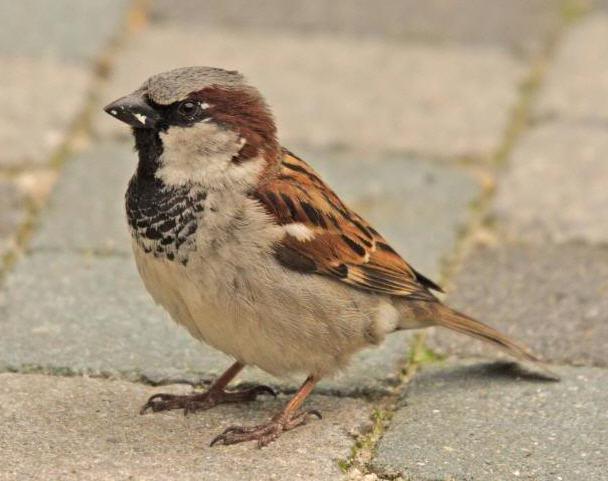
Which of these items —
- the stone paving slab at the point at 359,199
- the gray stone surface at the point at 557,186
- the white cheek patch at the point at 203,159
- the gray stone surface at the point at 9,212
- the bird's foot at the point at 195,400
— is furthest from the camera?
the gray stone surface at the point at 557,186

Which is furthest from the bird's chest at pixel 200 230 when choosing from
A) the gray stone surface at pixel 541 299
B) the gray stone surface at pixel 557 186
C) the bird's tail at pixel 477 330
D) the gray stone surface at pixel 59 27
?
the gray stone surface at pixel 59 27

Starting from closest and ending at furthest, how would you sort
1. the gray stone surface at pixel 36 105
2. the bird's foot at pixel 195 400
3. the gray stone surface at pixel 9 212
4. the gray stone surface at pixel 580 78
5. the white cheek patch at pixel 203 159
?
1. the white cheek patch at pixel 203 159
2. the bird's foot at pixel 195 400
3. the gray stone surface at pixel 9 212
4. the gray stone surface at pixel 36 105
5. the gray stone surface at pixel 580 78

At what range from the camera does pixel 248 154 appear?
137 inches

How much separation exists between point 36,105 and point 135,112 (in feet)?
7.65

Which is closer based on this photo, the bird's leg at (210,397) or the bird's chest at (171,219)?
the bird's chest at (171,219)

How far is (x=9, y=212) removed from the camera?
4.77m

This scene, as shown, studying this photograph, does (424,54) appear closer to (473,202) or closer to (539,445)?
(473,202)

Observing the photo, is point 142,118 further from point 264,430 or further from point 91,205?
point 91,205

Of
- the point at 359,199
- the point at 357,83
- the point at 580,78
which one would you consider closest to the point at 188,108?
the point at 359,199

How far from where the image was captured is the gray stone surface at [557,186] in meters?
4.83

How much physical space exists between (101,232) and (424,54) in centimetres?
225

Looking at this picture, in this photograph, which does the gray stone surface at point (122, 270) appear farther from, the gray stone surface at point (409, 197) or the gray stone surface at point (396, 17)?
the gray stone surface at point (396, 17)

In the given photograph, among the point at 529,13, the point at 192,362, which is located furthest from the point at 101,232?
the point at 529,13

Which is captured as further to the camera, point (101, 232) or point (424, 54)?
point (424, 54)
